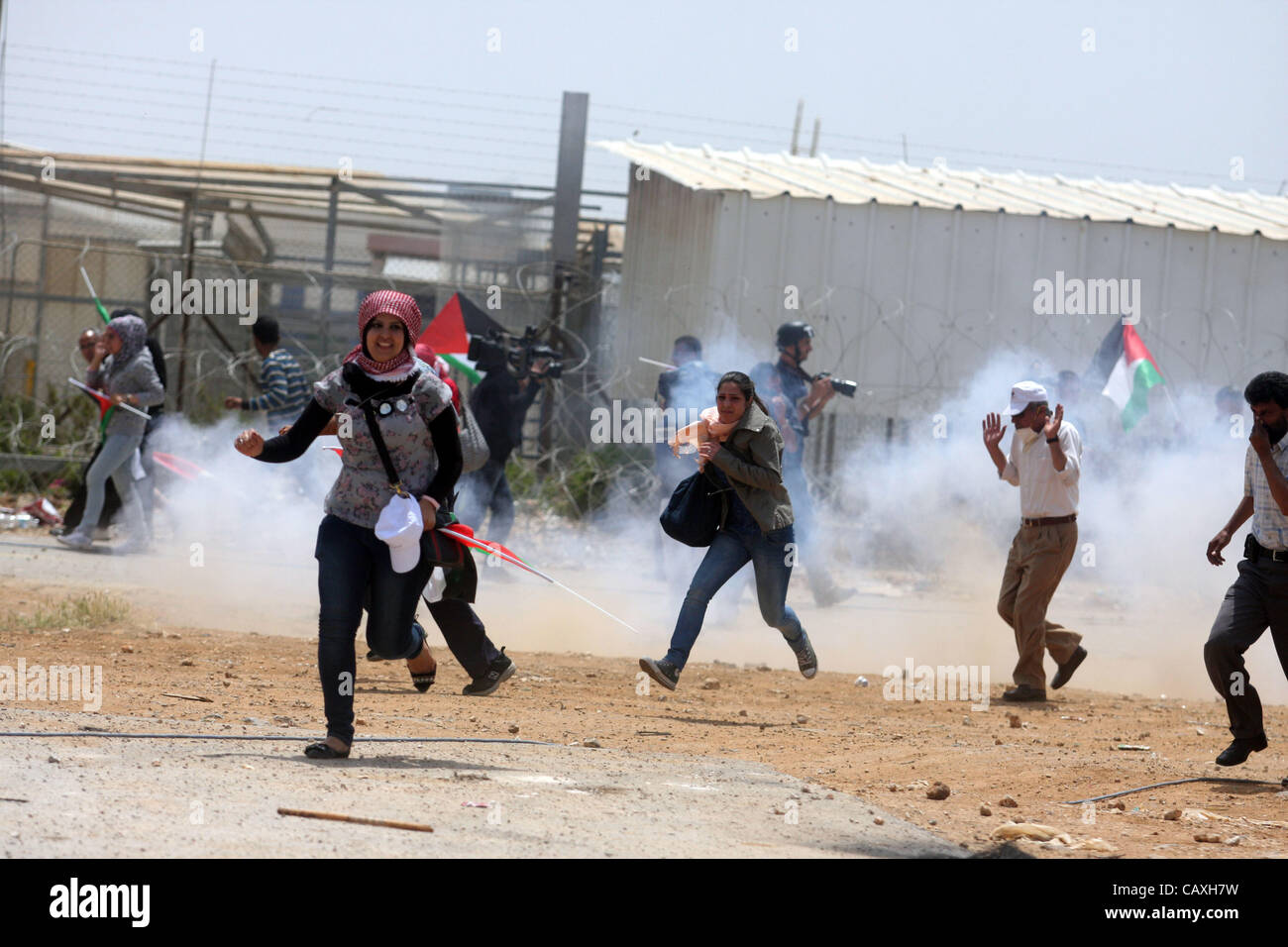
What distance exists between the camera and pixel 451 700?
258 inches

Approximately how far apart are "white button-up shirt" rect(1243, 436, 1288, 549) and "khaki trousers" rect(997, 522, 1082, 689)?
65.6 inches

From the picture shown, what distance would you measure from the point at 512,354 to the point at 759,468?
4608mm

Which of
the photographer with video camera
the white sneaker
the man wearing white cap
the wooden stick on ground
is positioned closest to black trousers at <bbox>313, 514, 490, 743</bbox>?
the wooden stick on ground

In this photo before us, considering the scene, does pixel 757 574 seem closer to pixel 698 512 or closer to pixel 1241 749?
pixel 698 512

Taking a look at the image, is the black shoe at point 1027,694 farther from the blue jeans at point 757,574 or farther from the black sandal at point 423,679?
the black sandal at point 423,679

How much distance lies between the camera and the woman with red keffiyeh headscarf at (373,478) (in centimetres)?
489

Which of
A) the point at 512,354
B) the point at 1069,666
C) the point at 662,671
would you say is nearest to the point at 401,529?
the point at 662,671

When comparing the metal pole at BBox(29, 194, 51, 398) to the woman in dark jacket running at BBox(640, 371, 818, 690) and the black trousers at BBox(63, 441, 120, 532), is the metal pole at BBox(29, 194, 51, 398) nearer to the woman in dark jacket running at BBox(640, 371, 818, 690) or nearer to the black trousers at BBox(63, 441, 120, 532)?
Answer: the black trousers at BBox(63, 441, 120, 532)

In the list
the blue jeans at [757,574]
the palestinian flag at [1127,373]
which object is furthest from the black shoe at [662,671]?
the palestinian flag at [1127,373]

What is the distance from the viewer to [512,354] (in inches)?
432

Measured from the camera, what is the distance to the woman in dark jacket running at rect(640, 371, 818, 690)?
6691mm

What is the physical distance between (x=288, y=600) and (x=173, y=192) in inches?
262

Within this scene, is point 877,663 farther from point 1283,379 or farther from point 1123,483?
point 1123,483
